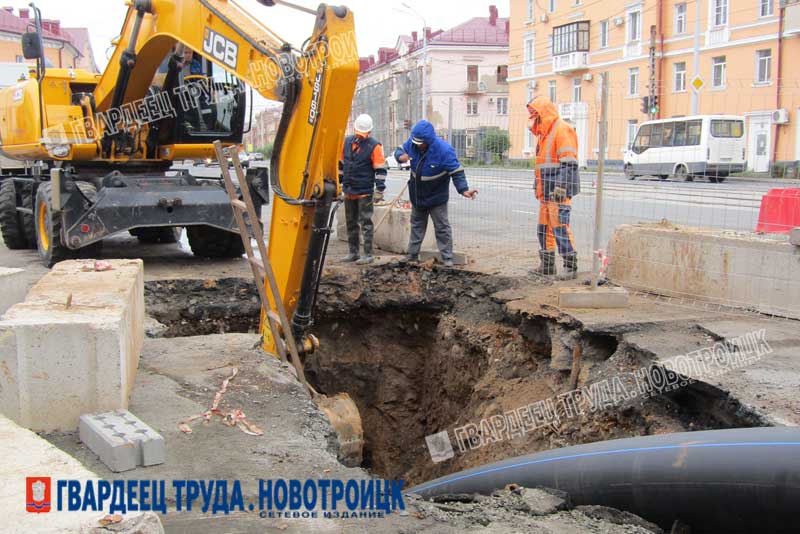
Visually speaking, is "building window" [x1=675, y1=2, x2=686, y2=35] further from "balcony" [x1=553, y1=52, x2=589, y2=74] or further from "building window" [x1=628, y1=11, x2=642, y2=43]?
"balcony" [x1=553, y1=52, x2=589, y2=74]

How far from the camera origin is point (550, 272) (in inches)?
316

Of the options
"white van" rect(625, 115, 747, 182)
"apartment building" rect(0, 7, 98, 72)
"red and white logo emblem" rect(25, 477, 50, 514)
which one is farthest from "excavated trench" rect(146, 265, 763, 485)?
"apartment building" rect(0, 7, 98, 72)

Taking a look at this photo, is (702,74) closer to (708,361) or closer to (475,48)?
(475,48)

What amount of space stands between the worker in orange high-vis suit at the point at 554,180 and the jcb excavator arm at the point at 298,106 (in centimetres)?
314

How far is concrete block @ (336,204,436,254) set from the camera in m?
9.29

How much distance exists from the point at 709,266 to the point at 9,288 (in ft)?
18.5

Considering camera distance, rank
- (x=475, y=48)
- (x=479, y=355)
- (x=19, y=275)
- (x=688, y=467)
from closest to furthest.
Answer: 1. (x=688, y=467)
2. (x=19, y=275)
3. (x=479, y=355)
4. (x=475, y=48)

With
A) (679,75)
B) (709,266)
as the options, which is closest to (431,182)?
(709,266)

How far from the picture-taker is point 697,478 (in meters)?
3.25

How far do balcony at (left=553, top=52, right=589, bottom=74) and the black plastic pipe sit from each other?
38193 millimetres

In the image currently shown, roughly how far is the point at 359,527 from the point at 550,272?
213 inches

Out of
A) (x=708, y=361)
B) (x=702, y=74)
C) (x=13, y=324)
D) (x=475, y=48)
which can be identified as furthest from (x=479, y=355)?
(x=475, y=48)

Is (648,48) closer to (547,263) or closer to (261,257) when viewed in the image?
(547,263)

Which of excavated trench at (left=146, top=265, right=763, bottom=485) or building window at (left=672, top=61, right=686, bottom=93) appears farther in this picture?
building window at (left=672, top=61, right=686, bottom=93)
